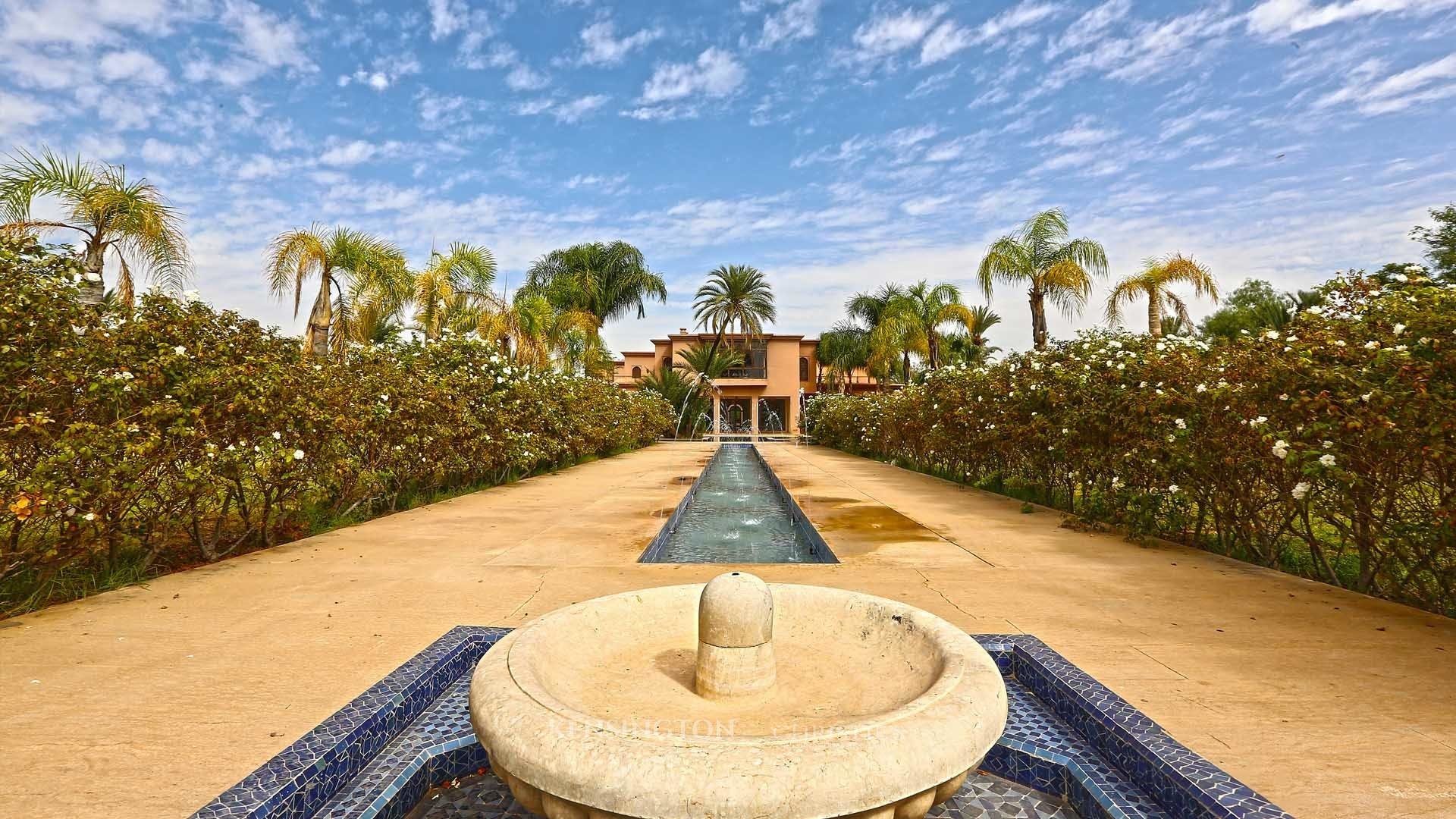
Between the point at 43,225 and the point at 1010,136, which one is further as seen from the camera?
the point at 1010,136

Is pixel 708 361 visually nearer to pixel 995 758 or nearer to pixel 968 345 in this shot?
pixel 968 345

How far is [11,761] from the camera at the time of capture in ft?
7.40

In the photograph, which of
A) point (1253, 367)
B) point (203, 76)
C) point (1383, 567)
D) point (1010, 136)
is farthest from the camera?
point (1010, 136)

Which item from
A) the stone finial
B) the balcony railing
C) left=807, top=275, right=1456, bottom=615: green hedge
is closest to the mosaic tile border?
the stone finial

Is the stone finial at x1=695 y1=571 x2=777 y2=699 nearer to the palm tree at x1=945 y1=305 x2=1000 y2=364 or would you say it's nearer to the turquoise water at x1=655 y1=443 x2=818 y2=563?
A: the turquoise water at x1=655 y1=443 x2=818 y2=563

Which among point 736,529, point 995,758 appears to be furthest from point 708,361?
point 995,758

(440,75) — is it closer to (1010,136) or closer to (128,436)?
(128,436)

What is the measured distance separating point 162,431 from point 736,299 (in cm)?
3116

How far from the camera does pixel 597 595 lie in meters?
4.45

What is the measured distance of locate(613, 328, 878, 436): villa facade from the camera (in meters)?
38.8

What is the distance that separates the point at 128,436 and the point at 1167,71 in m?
10.9

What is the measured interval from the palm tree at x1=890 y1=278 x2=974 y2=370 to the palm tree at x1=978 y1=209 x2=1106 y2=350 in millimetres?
7955

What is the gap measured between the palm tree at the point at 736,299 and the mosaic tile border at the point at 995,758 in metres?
32.6

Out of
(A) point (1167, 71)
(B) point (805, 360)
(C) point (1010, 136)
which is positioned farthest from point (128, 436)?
(B) point (805, 360)
